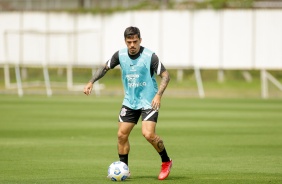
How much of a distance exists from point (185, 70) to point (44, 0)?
61.6 feet

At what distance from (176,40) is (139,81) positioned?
3552 cm

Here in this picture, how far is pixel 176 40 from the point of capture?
48.2 meters

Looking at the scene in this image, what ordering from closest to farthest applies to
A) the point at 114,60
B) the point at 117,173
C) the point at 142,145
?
the point at 117,173, the point at 114,60, the point at 142,145

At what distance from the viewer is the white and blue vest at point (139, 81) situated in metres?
12.8

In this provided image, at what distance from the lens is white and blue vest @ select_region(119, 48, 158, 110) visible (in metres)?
12.8

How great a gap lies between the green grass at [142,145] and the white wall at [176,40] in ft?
49.0

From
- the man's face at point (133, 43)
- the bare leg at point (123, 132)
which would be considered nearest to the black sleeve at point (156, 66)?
the man's face at point (133, 43)

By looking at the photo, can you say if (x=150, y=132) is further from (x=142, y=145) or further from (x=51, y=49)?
(x=51, y=49)

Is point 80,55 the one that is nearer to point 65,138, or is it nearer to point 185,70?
point 185,70

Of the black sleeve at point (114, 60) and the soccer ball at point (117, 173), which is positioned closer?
the soccer ball at point (117, 173)

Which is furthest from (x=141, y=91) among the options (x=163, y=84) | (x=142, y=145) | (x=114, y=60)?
(x=142, y=145)

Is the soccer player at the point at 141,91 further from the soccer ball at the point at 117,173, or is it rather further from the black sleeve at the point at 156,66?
the soccer ball at the point at 117,173

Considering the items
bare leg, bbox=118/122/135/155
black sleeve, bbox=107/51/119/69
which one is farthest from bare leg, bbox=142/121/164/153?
black sleeve, bbox=107/51/119/69

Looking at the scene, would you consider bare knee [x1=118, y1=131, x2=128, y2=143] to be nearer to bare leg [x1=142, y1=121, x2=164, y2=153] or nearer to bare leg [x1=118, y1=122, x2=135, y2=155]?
bare leg [x1=118, y1=122, x2=135, y2=155]
